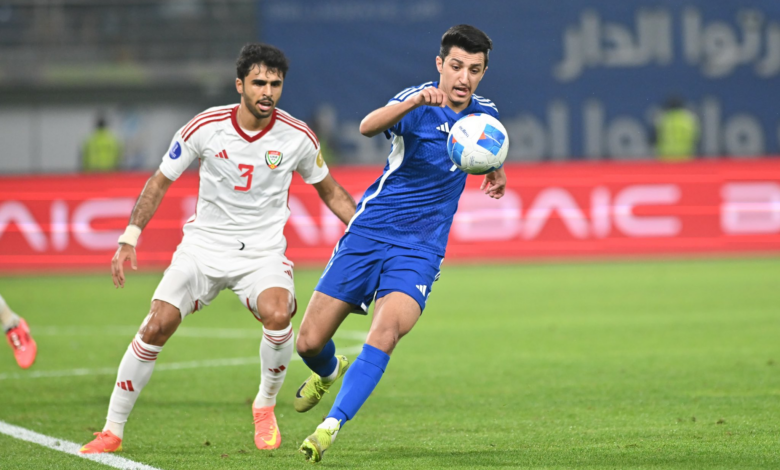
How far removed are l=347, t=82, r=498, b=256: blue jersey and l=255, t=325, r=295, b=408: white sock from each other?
0.75 meters

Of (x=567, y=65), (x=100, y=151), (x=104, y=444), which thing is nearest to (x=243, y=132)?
(x=104, y=444)

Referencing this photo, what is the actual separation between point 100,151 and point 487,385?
55.0ft

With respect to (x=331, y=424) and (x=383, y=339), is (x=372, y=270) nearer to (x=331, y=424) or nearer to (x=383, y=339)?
(x=383, y=339)

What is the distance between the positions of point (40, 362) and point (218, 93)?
1785cm

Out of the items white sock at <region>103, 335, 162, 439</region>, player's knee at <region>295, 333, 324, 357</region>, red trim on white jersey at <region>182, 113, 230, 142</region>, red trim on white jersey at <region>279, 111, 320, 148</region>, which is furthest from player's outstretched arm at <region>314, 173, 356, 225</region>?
white sock at <region>103, 335, 162, 439</region>

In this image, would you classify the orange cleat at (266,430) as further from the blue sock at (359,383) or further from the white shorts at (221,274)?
the blue sock at (359,383)

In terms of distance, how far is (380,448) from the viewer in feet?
18.1

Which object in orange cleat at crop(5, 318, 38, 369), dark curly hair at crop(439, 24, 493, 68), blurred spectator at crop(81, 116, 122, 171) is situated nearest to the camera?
dark curly hair at crop(439, 24, 493, 68)

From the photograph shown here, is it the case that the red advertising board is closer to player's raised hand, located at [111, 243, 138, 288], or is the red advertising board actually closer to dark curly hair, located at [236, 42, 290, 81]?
dark curly hair, located at [236, 42, 290, 81]

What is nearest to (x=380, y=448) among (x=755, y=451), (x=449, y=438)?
(x=449, y=438)

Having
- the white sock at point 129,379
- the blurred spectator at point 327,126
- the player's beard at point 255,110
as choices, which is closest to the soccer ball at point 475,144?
the player's beard at point 255,110

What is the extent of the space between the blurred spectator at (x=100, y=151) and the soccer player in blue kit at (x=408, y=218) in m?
17.5

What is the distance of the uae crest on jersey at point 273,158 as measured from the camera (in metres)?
5.95

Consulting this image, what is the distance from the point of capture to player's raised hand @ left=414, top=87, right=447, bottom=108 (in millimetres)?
4832
